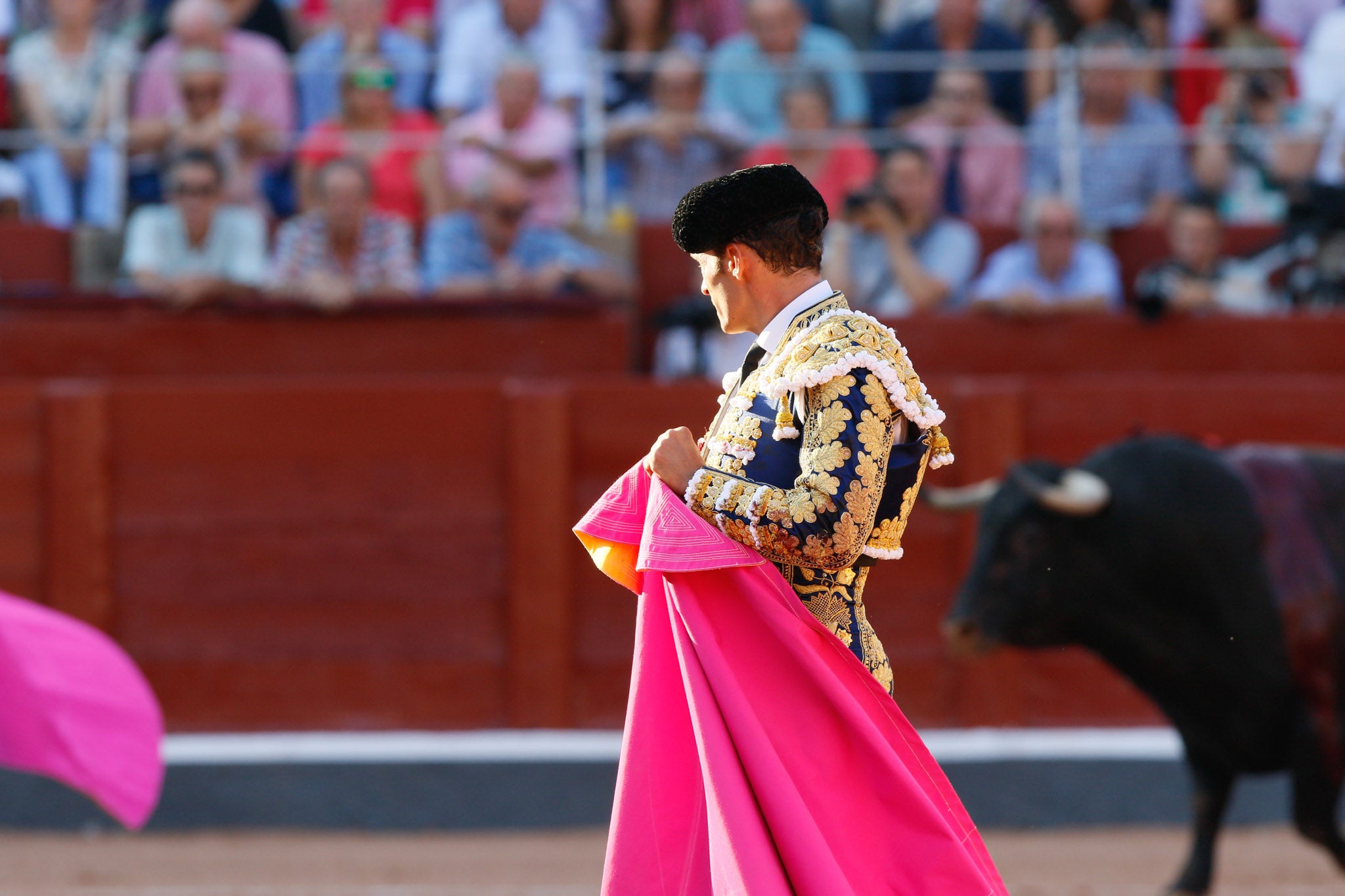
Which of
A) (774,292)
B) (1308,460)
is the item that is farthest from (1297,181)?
(774,292)

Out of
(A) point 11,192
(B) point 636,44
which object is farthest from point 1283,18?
(A) point 11,192

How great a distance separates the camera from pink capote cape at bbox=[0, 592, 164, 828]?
300 cm

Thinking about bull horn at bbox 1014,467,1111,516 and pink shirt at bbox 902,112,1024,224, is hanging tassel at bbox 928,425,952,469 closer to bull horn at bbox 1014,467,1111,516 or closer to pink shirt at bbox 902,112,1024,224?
bull horn at bbox 1014,467,1111,516

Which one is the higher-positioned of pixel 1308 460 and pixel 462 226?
Answer: pixel 462 226

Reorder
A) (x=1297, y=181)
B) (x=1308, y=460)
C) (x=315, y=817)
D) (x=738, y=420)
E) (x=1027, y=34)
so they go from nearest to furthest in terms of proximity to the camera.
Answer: (x=738, y=420)
(x=1308, y=460)
(x=315, y=817)
(x=1297, y=181)
(x=1027, y=34)

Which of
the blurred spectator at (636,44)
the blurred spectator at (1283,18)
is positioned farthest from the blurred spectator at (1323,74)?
the blurred spectator at (636,44)

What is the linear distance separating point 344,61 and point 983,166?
223 cm

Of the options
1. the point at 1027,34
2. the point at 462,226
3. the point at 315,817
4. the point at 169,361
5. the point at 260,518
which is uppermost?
the point at 1027,34

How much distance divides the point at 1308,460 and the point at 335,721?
2.88m

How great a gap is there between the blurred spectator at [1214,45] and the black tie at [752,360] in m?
4.88

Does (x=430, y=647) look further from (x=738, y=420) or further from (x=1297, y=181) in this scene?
(x=738, y=420)

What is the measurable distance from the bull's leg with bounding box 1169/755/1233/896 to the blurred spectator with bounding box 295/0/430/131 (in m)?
3.57

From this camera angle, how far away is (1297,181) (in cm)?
614

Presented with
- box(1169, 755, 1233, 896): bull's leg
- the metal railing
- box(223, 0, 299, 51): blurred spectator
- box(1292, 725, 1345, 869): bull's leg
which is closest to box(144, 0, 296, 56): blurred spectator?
box(223, 0, 299, 51): blurred spectator
